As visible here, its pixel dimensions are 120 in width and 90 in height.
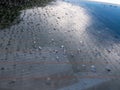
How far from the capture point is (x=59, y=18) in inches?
692

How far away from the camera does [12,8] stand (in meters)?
18.0

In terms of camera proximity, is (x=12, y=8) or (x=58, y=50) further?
(x=12, y=8)

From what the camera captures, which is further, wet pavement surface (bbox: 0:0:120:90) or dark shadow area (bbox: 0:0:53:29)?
dark shadow area (bbox: 0:0:53:29)

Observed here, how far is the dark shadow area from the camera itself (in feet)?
50.0

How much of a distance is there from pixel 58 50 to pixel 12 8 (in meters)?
7.30

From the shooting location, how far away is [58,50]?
1222 cm

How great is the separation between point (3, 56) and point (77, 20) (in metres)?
8.16

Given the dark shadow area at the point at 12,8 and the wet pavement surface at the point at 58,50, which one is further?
the dark shadow area at the point at 12,8

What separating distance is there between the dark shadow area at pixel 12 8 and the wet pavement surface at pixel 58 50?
0.20 feet

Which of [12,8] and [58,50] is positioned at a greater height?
[58,50]

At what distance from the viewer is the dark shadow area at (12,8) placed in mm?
15250

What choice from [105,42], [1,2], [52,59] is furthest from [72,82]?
[1,2]

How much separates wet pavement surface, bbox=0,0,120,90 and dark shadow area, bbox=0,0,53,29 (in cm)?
6

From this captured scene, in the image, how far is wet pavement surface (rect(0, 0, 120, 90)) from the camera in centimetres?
948
